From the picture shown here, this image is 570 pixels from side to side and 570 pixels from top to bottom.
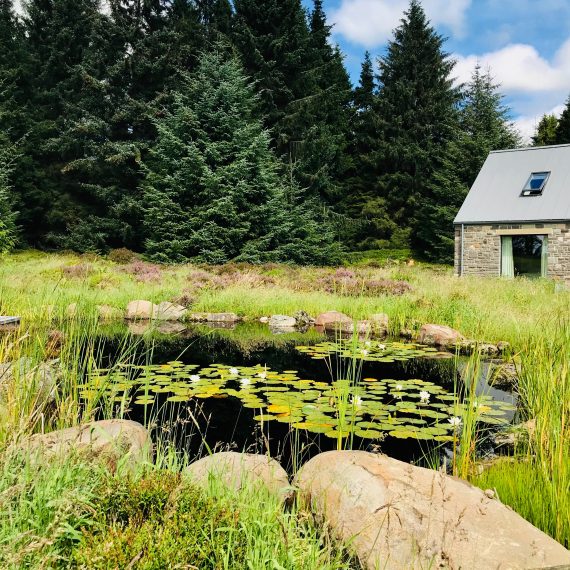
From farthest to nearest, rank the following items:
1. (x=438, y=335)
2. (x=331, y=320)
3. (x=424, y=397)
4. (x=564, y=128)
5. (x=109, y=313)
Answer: (x=564, y=128), (x=109, y=313), (x=331, y=320), (x=438, y=335), (x=424, y=397)

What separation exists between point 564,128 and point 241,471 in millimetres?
30074

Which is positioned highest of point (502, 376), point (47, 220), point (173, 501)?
point (47, 220)

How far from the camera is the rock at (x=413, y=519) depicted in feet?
7.32

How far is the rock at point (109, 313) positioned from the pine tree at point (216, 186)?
8.02 meters

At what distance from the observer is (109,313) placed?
10570 mm

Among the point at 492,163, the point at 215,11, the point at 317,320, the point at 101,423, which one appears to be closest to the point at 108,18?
the point at 215,11

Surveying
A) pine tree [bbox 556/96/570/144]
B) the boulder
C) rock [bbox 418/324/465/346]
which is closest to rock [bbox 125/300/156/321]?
the boulder

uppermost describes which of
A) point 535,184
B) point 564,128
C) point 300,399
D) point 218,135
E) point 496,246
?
point 564,128

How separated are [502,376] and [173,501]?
5.35 meters

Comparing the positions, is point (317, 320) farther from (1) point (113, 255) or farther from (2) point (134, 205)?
(2) point (134, 205)

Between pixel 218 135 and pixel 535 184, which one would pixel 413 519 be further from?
pixel 218 135

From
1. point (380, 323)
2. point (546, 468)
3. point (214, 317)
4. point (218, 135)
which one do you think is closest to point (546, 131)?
point (218, 135)

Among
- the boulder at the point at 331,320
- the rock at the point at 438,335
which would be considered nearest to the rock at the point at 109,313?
the boulder at the point at 331,320

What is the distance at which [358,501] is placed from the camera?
2.52 meters
